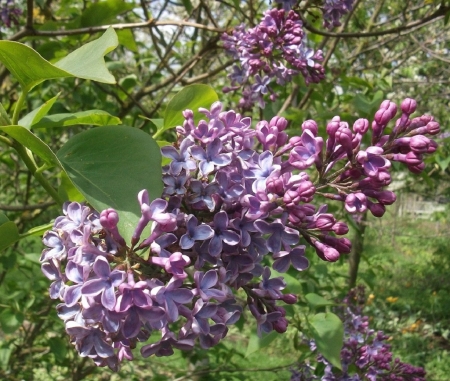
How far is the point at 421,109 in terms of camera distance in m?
4.62

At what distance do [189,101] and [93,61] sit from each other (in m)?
0.26

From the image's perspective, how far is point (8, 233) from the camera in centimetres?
83

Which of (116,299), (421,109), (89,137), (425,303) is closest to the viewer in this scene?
(116,299)

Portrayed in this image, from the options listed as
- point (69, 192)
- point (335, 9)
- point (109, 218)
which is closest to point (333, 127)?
point (109, 218)

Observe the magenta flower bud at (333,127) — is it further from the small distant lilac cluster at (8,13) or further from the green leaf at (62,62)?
the small distant lilac cluster at (8,13)

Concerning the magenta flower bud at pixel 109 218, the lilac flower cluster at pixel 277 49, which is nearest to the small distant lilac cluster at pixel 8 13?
the lilac flower cluster at pixel 277 49

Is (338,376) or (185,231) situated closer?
(185,231)

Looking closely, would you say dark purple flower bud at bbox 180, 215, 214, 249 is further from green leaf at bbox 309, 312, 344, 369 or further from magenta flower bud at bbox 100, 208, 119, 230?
green leaf at bbox 309, 312, 344, 369

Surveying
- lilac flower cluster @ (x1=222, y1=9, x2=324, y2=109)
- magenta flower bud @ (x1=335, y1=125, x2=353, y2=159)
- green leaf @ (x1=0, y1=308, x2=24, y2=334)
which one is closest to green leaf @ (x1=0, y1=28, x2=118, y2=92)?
magenta flower bud @ (x1=335, y1=125, x2=353, y2=159)

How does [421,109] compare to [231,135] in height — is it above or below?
below

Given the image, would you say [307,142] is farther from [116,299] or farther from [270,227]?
[116,299]

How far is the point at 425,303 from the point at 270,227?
7.58 meters

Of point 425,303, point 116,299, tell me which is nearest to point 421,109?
point 425,303

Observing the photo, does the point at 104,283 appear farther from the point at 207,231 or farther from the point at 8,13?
the point at 8,13
